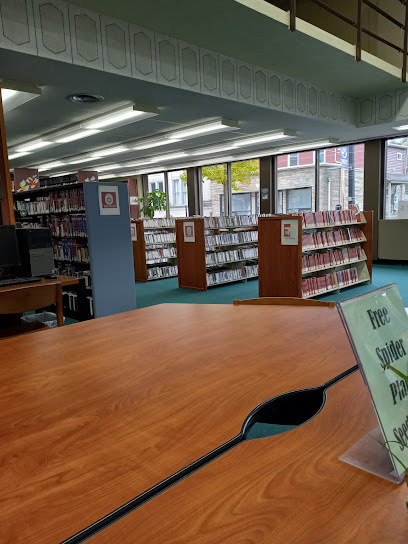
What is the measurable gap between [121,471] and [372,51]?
8935 millimetres

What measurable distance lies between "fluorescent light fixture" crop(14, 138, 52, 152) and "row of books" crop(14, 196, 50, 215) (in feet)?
8.20

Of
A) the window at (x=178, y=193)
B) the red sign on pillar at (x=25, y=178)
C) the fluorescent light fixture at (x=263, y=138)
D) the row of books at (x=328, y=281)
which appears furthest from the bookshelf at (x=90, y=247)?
the window at (x=178, y=193)

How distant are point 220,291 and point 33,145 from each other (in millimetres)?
5545

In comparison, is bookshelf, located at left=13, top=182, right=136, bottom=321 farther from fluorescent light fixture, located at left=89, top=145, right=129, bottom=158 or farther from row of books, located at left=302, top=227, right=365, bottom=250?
fluorescent light fixture, located at left=89, top=145, right=129, bottom=158

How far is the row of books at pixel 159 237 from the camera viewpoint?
9094mm

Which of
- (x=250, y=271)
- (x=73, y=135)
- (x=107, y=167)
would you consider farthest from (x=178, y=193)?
(x=250, y=271)

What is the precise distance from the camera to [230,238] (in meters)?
8.40

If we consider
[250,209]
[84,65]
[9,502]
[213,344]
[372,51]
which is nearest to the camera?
[9,502]

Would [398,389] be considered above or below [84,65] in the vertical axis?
below

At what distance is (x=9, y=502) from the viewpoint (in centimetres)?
71

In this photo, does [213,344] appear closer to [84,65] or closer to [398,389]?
[398,389]

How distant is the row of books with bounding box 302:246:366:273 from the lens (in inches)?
239

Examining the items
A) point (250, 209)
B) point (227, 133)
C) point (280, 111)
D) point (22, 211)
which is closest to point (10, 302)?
point (22, 211)

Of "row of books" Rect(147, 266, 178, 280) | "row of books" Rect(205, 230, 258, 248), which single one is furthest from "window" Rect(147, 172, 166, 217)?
"row of books" Rect(205, 230, 258, 248)
